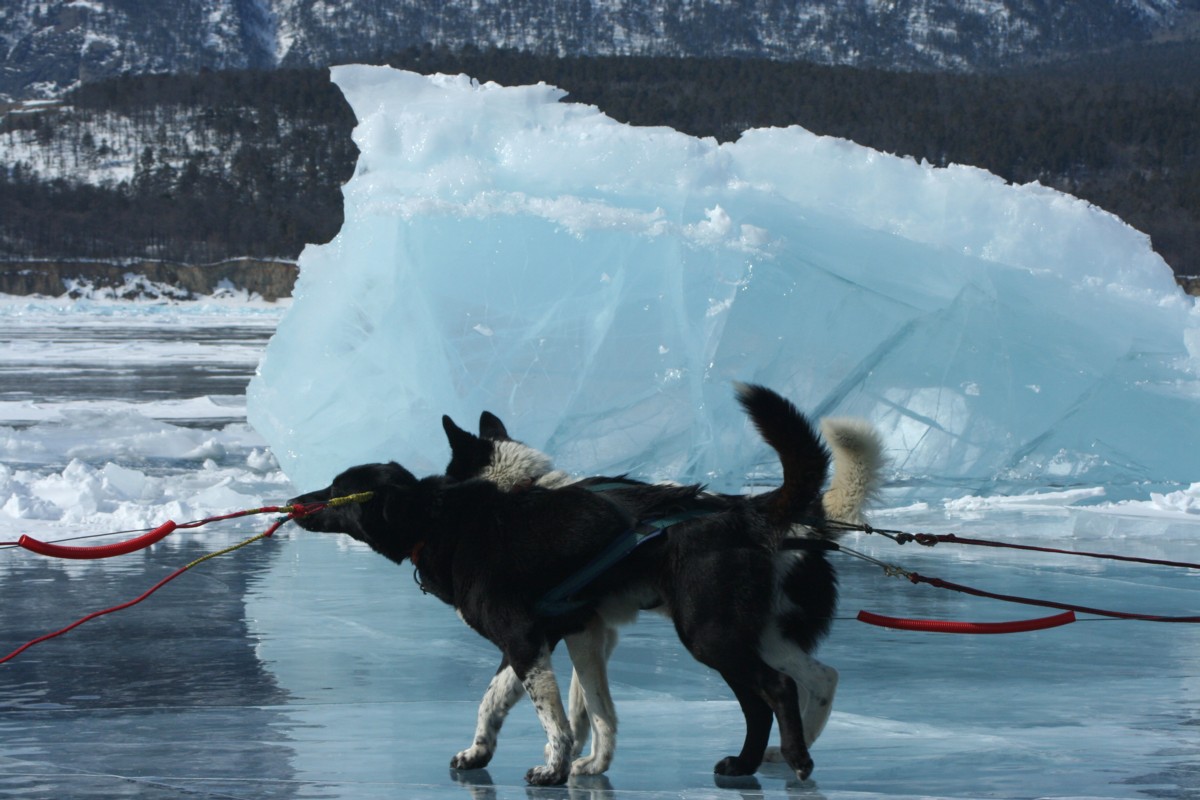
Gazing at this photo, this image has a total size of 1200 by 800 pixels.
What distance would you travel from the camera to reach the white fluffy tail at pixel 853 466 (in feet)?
13.0

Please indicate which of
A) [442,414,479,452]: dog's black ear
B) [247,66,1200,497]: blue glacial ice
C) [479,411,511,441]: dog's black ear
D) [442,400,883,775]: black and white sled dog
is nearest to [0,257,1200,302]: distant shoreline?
[247,66,1200,497]: blue glacial ice

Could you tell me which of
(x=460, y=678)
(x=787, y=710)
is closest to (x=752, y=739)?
(x=787, y=710)

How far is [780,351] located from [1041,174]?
86.8 metres

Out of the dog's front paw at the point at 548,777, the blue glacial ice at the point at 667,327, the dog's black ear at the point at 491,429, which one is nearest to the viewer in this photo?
the dog's front paw at the point at 548,777

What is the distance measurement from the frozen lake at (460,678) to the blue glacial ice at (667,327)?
3.17ft

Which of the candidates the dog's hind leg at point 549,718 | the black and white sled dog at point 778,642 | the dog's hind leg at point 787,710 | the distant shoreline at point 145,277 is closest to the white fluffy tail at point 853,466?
the black and white sled dog at point 778,642

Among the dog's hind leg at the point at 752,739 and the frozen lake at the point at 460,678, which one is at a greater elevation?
the dog's hind leg at the point at 752,739

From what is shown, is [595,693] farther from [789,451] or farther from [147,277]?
[147,277]

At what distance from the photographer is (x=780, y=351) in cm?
1048

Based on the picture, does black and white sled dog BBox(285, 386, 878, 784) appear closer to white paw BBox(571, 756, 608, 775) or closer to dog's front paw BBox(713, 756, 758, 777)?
dog's front paw BBox(713, 756, 758, 777)

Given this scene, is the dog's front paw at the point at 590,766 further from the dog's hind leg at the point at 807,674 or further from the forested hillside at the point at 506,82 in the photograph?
the forested hillside at the point at 506,82

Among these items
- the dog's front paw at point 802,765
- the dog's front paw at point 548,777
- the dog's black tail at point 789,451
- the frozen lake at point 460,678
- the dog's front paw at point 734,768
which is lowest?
the frozen lake at point 460,678

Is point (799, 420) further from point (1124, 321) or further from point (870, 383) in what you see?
point (1124, 321)

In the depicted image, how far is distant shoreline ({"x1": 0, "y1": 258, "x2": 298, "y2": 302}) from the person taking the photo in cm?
9144
